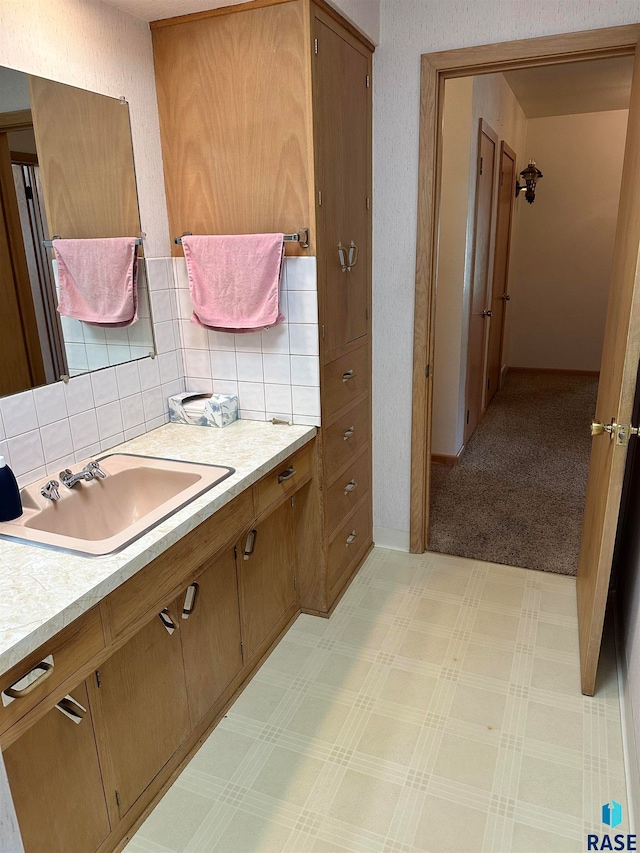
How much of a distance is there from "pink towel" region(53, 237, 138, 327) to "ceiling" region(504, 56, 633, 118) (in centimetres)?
330

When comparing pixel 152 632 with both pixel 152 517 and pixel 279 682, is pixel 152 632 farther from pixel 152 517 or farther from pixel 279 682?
pixel 279 682

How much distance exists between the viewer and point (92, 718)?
1.34 metres

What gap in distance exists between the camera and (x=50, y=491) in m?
1.58

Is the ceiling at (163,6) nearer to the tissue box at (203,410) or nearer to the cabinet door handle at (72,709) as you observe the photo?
the tissue box at (203,410)

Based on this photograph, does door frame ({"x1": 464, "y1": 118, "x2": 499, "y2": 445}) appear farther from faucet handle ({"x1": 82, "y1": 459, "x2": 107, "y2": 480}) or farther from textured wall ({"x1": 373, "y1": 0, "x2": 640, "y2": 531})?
faucet handle ({"x1": 82, "y1": 459, "x2": 107, "y2": 480})

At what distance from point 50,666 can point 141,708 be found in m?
0.49

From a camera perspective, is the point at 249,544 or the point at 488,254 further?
the point at 488,254

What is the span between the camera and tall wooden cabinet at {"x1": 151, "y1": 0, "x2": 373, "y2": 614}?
187 centimetres

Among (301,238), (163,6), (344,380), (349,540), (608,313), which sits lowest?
(349,540)

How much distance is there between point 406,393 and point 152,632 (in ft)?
5.13

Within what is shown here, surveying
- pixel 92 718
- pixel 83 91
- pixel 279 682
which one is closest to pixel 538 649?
pixel 279 682

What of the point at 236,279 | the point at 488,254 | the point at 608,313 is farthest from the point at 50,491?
the point at 488,254

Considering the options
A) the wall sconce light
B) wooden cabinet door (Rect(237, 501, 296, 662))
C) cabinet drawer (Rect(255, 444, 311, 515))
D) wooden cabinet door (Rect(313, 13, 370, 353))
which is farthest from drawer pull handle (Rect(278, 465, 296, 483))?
the wall sconce light
